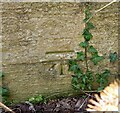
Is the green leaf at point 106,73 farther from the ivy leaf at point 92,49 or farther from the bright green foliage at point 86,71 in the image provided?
the ivy leaf at point 92,49

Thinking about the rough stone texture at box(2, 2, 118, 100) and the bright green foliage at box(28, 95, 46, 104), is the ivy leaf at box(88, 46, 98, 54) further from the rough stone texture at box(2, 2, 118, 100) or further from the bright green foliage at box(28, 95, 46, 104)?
the bright green foliage at box(28, 95, 46, 104)

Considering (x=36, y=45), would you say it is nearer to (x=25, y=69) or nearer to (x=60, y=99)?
(x=25, y=69)

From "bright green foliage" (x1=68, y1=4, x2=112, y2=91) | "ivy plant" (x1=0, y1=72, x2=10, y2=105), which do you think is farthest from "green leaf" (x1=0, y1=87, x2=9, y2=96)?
"bright green foliage" (x1=68, y1=4, x2=112, y2=91)

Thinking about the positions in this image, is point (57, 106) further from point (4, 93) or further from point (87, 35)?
point (87, 35)

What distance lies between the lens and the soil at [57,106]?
1588 millimetres

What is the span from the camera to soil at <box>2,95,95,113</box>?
5.21 ft

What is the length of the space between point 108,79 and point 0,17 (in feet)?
2.04

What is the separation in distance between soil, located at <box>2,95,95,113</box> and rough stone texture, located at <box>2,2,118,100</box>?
0.06 meters

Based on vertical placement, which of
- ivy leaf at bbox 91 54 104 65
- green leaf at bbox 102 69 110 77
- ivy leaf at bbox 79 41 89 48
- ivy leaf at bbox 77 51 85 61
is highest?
ivy leaf at bbox 79 41 89 48

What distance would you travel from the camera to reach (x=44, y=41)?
1613mm

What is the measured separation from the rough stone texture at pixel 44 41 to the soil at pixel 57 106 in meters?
0.06

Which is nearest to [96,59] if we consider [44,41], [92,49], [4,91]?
[92,49]

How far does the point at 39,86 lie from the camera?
1690 millimetres

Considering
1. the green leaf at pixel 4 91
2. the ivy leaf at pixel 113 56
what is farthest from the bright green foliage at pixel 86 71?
the green leaf at pixel 4 91
